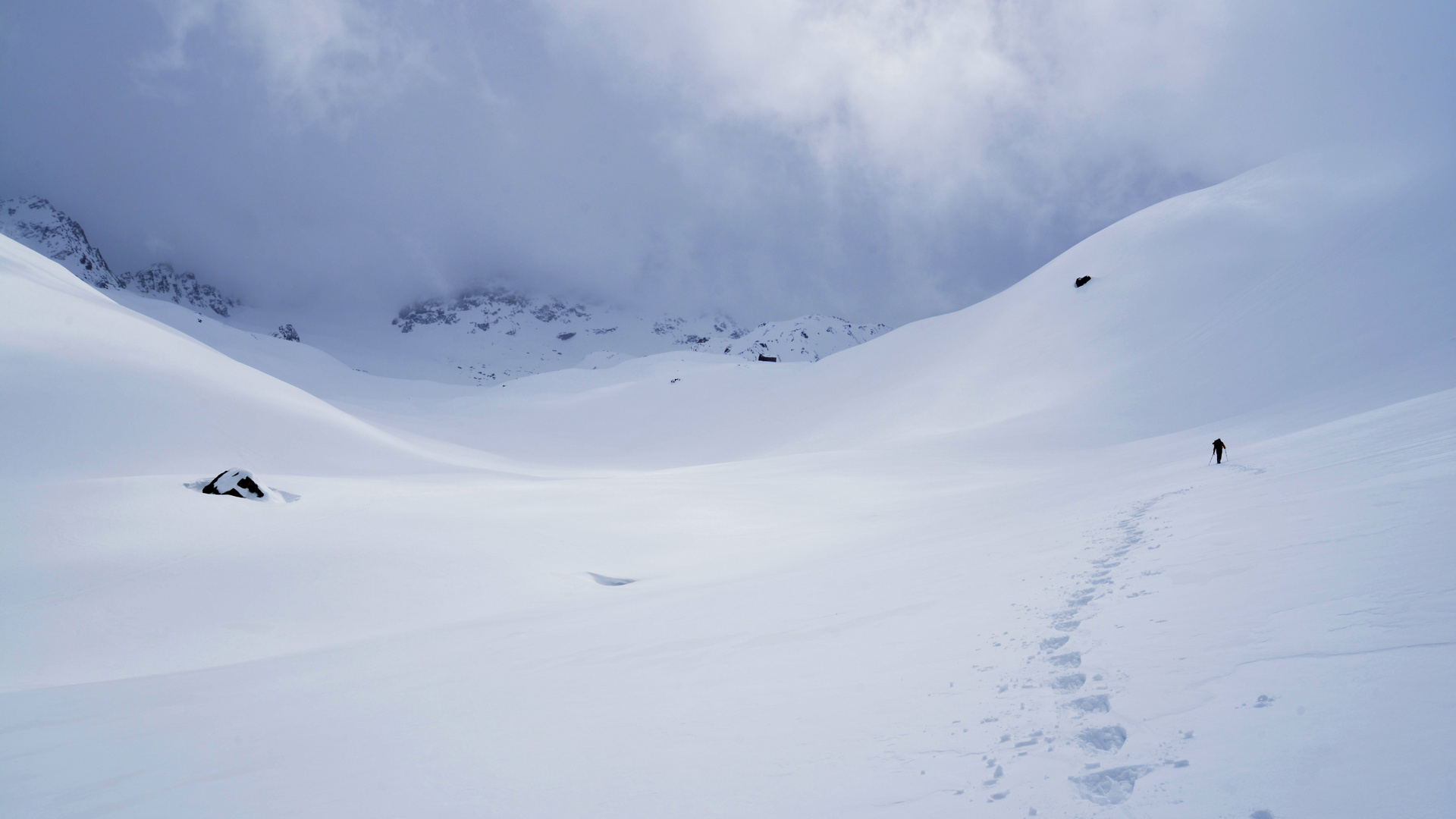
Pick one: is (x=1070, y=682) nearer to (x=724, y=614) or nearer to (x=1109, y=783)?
(x=1109, y=783)

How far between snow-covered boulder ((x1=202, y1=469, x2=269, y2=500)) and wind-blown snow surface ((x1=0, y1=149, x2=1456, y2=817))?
2.72 feet

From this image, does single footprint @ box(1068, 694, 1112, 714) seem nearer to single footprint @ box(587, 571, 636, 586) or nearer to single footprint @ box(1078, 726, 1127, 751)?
single footprint @ box(1078, 726, 1127, 751)

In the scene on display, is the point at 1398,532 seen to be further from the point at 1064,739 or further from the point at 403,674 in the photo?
the point at 403,674

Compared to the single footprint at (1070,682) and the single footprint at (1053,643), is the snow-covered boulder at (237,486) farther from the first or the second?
the single footprint at (1070,682)

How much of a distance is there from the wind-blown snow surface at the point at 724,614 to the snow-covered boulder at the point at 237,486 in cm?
83

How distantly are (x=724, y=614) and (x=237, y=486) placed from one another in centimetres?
1437

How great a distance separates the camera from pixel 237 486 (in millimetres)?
16828

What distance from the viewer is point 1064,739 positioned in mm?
4020

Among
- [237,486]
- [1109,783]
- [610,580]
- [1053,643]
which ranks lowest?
[1109,783]

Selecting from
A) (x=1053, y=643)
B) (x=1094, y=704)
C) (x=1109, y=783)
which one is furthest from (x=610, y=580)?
(x=1109, y=783)

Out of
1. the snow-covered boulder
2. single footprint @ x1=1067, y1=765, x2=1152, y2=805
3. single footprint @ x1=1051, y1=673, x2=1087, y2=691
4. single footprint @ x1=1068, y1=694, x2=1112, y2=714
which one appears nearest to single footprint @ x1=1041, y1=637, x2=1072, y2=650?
single footprint @ x1=1051, y1=673, x2=1087, y2=691

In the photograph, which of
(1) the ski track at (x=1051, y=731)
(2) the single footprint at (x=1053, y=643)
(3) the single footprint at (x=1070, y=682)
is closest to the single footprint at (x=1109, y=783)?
(1) the ski track at (x=1051, y=731)

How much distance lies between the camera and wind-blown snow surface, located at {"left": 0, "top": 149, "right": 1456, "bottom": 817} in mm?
3908

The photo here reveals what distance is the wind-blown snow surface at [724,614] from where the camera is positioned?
3908mm
